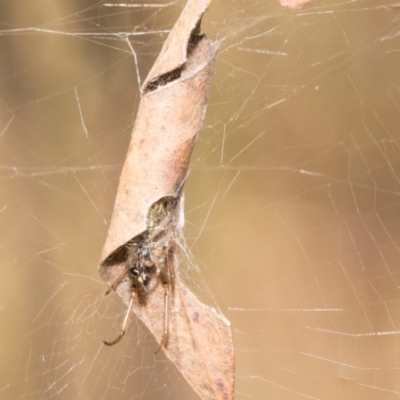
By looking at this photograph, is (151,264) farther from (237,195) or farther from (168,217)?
(237,195)

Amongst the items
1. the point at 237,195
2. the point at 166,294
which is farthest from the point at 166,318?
the point at 237,195

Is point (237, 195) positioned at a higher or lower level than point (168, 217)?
lower

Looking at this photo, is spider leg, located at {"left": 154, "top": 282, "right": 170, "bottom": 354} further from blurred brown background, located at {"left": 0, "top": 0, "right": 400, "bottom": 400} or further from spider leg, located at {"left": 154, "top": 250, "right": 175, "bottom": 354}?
blurred brown background, located at {"left": 0, "top": 0, "right": 400, "bottom": 400}

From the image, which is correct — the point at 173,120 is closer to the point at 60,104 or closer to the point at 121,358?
the point at 60,104

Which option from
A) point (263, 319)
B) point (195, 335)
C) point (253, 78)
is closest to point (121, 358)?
point (263, 319)

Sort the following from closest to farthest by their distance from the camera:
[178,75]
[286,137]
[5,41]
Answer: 1. [178,75]
2. [5,41]
3. [286,137]

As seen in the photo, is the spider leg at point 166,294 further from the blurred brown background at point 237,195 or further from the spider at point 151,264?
the blurred brown background at point 237,195
